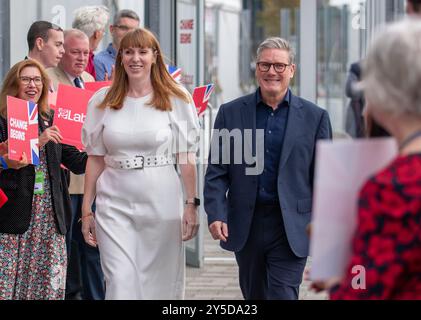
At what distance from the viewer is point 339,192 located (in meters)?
3.23

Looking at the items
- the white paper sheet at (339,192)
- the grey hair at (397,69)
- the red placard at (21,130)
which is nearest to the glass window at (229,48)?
the red placard at (21,130)

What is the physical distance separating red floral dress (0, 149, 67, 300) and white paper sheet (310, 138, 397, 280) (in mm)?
4057

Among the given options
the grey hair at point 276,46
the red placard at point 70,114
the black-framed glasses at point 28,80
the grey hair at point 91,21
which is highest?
the grey hair at point 91,21

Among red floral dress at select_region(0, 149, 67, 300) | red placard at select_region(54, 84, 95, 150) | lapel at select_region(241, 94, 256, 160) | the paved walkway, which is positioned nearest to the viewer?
lapel at select_region(241, 94, 256, 160)

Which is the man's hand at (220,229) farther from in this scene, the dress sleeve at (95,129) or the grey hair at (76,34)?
the grey hair at (76,34)

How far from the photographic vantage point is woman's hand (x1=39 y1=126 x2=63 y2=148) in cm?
694

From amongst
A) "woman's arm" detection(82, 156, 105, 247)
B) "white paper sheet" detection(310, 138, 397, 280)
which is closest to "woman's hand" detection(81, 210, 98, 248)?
"woman's arm" detection(82, 156, 105, 247)

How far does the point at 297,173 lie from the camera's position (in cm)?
631

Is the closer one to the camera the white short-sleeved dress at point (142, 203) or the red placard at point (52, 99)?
the white short-sleeved dress at point (142, 203)

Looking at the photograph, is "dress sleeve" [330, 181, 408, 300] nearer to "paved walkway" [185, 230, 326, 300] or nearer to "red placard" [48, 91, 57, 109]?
"red placard" [48, 91, 57, 109]

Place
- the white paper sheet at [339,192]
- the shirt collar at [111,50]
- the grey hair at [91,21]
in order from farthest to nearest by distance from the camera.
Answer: the shirt collar at [111,50]
the grey hair at [91,21]
the white paper sheet at [339,192]

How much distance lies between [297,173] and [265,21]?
38696mm

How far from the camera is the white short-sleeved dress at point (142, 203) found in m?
6.32

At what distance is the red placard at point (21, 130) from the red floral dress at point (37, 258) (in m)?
0.34
